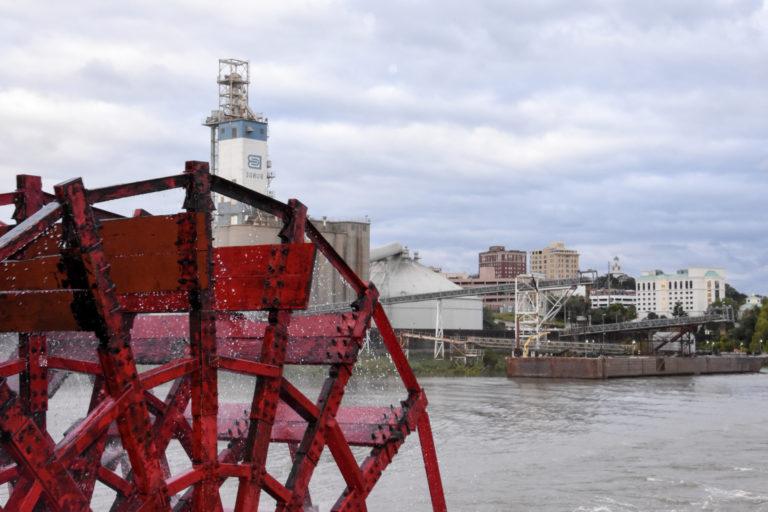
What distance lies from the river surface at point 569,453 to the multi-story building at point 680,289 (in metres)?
116

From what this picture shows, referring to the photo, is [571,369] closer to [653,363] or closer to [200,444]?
[653,363]

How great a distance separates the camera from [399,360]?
823 centimetres

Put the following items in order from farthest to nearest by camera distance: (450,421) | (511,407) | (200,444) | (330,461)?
(511,407), (450,421), (330,461), (200,444)

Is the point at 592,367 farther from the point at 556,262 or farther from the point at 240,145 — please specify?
the point at 556,262

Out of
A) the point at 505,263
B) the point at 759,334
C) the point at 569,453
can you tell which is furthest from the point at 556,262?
the point at 569,453

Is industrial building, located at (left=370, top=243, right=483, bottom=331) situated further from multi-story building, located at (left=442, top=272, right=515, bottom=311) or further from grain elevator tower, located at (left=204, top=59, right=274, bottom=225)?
multi-story building, located at (left=442, top=272, right=515, bottom=311)

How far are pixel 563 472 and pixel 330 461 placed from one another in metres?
3.14

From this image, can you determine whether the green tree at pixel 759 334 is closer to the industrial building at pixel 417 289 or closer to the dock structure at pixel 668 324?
the dock structure at pixel 668 324

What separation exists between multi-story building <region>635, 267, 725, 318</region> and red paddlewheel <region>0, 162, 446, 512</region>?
13719cm

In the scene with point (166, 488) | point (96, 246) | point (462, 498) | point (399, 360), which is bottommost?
point (462, 498)

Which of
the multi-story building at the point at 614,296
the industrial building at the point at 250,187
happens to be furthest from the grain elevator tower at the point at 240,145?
the multi-story building at the point at 614,296

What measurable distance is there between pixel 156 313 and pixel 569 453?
11.2 metres

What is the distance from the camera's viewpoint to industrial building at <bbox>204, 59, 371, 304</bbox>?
147 ft

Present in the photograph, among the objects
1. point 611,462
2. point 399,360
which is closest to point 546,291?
point 611,462
